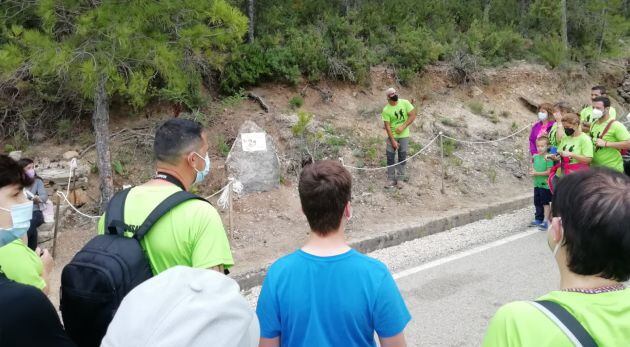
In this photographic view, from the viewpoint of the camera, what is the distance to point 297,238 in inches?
296

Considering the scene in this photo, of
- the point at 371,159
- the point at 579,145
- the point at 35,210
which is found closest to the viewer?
the point at 35,210

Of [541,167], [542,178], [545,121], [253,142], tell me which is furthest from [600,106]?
[253,142]

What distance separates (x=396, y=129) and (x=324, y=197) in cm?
735

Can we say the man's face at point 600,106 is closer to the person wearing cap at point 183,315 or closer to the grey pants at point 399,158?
the grey pants at point 399,158

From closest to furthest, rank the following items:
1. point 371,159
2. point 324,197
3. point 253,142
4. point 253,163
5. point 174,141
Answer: point 324,197 → point 174,141 → point 253,142 → point 253,163 → point 371,159

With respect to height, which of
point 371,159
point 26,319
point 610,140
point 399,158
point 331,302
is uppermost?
point 26,319

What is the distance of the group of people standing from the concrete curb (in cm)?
336

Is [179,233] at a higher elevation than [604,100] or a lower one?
higher

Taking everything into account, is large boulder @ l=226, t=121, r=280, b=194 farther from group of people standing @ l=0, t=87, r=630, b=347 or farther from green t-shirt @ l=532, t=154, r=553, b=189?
group of people standing @ l=0, t=87, r=630, b=347

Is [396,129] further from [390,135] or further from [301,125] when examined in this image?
[301,125]

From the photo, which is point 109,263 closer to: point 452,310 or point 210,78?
point 452,310

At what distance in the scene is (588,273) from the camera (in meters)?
1.55

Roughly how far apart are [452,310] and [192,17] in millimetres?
5131

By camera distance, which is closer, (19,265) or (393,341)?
(393,341)
